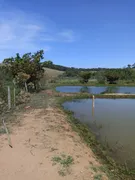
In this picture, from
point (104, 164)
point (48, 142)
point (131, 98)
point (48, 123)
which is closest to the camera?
point (104, 164)

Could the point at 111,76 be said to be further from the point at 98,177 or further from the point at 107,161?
the point at 98,177

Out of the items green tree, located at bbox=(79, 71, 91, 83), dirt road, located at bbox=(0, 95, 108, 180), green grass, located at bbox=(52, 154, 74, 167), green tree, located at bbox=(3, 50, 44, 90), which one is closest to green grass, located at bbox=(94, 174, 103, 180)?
dirt road, located at bbox=(0, 95, 108, 180)

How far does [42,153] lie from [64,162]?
0.84m

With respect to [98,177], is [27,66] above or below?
above

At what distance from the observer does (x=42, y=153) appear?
5.32m

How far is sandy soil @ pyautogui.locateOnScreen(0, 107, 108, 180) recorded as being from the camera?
13.8 feet

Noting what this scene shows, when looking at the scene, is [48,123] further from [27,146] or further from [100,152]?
[100,152]

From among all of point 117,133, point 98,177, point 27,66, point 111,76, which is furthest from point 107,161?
point 111,76

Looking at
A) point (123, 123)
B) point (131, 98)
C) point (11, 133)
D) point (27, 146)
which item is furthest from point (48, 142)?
point (131, 98)

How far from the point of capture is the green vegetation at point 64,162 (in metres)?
4.33

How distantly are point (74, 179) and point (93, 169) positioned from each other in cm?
67

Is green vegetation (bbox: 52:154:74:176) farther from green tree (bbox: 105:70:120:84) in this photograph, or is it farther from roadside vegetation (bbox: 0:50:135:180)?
green tree (bbox: 105:70:120:84)

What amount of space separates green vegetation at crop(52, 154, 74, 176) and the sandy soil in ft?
0.15

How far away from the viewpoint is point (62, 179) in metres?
4.01
